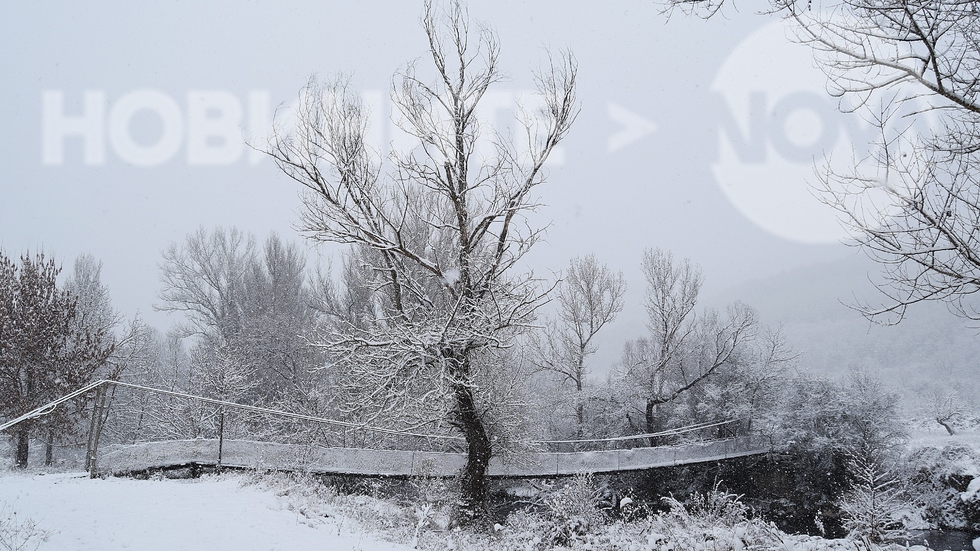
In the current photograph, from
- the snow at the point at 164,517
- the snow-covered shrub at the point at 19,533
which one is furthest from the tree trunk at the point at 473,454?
the snow-covered shrub at the point at 19,533

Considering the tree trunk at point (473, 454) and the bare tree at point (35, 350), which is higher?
the bare tree at point (35, 350)

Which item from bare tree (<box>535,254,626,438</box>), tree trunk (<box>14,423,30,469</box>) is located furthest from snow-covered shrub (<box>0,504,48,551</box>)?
bare tree (<box>535,254,626,438</box>)

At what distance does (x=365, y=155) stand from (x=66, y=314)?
39.6ft

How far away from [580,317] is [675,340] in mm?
4462

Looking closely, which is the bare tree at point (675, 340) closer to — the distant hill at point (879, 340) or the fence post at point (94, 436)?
the distant hill at point (879, 340)

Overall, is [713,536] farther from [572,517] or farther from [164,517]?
[164,517]

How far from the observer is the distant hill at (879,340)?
35.2 metres

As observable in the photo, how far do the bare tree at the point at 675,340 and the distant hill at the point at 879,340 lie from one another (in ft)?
12.2

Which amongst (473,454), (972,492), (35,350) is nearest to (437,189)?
(473,454)

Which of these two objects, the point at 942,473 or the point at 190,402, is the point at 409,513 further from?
the point at 942,473

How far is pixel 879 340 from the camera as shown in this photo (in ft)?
145

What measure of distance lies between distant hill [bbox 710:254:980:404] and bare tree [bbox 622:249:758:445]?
3.72 m

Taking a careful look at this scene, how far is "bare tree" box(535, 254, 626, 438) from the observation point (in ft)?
77.5

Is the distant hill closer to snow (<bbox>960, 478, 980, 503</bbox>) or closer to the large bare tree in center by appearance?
snow (<bbox>960, 478, 980, 503</bbox>)
